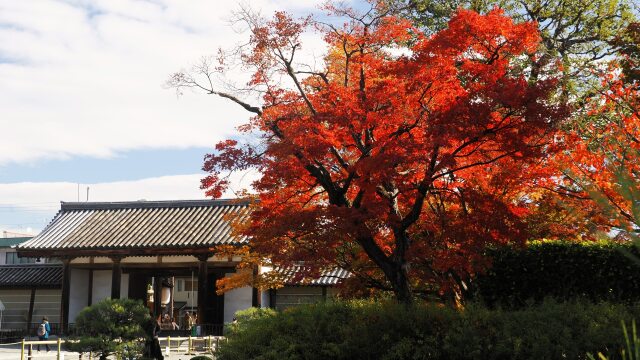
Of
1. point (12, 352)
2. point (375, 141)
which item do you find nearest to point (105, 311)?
point (375, 141)

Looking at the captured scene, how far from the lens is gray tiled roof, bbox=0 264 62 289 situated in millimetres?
28873

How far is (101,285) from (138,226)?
9.53 ft

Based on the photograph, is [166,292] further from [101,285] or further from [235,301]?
[235,301]

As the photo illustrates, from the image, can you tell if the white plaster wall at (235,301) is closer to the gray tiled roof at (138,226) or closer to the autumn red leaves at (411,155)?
the gray tiled roof at (138,226)

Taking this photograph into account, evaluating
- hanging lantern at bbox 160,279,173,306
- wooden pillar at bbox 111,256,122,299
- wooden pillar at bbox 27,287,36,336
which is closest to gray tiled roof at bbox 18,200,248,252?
wooden pillar at bbox 111,256,122,299

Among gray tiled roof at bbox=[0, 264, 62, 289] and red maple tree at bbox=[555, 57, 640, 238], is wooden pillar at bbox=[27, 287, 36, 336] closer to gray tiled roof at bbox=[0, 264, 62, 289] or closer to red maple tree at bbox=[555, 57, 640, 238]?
gray tiled roof at bbox=[0, 264, 62, 289]

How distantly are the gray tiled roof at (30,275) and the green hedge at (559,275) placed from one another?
2153cm

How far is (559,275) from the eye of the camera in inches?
478

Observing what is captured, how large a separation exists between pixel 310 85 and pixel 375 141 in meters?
2.17

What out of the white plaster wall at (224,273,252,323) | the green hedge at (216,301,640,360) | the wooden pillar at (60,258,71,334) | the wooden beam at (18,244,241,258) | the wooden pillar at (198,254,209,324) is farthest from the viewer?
the wooden pillar at (60,258,71,334)

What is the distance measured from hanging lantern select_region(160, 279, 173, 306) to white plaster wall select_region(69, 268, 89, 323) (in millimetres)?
9791

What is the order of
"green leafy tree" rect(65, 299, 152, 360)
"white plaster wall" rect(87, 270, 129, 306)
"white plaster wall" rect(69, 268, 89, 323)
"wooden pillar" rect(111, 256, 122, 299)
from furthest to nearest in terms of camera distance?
"white plaster wall" rect(87, 270, 129, 306), "white plaster wall" rect(69, 268, 89, 323), "wooden pillar" rect(111, 256, 122, 299), "green leafy tree" rect(65, 299, 152, 360)

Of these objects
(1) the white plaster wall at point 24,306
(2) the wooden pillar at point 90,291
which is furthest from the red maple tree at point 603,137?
(1) the white plaster wall at point 24,306

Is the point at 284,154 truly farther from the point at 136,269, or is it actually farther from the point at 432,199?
the point at 136,269
